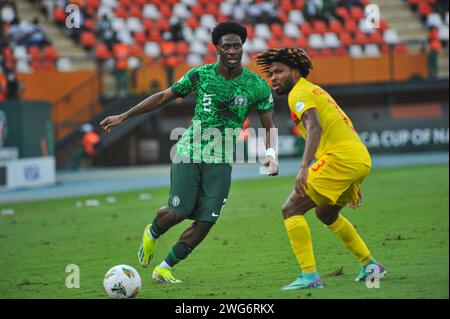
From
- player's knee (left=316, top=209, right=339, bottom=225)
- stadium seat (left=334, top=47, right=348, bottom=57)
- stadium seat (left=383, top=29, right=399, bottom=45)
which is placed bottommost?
player's knee (left=316, top=209, right=339, bottom=225)

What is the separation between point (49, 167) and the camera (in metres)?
24.6

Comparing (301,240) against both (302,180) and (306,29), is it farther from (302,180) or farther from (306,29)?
(306,29)

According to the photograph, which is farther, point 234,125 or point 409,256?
point 409,256

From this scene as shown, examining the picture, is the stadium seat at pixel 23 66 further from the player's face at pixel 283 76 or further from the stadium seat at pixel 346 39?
the player's face at pixel 283 76

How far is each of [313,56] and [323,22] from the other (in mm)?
4047

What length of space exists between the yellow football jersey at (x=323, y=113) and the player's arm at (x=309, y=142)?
0.07 meters

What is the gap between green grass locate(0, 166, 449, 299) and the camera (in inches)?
326

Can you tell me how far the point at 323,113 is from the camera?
8.05 metres

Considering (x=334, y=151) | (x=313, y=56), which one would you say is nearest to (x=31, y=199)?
(x=313, y=56)

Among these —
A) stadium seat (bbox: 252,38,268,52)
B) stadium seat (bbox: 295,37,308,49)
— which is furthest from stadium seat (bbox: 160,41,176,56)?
stadium seat (bbox: 295,37,308,49)

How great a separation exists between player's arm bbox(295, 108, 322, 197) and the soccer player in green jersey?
97 centimetres

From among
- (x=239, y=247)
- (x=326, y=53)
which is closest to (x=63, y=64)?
(x=326, y=53)

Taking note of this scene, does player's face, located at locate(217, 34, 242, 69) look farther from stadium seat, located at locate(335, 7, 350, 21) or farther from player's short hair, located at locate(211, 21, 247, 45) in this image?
stadium seat, located at locate(335, 7, 350, 21)

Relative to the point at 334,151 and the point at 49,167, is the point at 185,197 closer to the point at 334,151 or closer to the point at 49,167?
the point at 334,151
